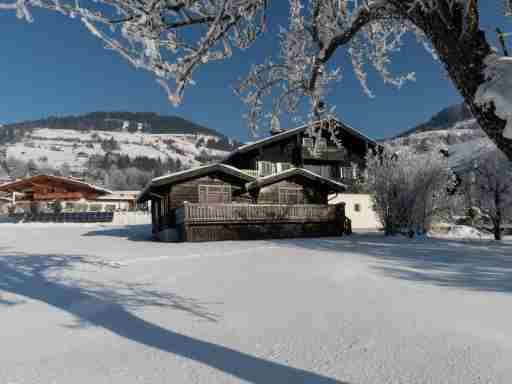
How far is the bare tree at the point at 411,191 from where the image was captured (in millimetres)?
17312

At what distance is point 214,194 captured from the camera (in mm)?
19500

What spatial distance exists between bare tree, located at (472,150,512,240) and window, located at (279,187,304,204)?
944 cm

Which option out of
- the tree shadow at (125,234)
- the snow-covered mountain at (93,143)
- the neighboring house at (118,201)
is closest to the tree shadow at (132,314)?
the tree shadow at (125,234)

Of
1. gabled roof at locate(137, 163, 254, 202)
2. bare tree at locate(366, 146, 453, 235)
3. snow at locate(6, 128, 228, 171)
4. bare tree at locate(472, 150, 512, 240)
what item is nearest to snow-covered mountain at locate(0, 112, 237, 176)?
snow at locate(6, 128, 228, 171)

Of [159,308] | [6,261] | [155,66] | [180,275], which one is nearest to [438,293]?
[159,308]

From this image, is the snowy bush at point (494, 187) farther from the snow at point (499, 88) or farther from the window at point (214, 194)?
the snow at point (499, 88)

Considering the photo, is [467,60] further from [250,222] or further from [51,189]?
[51,189]

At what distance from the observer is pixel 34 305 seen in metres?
5.08

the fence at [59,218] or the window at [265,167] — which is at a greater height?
the window at [265,167]

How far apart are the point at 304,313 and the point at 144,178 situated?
4026 inches

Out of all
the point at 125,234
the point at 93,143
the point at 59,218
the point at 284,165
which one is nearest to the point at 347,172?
the point at 284,165

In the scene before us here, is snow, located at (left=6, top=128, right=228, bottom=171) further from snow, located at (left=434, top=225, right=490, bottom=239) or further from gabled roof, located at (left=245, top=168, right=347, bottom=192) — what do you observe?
snow, located at (left=434, top=225, right=490, bottom=239)

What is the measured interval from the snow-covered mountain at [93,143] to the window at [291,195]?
9701 cm

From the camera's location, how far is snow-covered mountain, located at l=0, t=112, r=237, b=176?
128 meters
